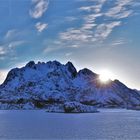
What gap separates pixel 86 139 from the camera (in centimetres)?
11850

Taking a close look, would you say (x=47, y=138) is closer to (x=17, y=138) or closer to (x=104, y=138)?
(x=17, y=138)

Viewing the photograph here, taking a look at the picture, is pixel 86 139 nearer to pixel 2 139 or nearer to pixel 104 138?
pixel 104 138

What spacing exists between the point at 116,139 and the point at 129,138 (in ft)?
16.0

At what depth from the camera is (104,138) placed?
398ft

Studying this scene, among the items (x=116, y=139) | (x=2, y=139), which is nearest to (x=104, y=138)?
(x=116, y=139)

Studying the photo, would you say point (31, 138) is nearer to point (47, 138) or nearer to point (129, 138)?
point (47, 138)

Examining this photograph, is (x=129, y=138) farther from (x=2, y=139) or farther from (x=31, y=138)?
(x=2, y=139)

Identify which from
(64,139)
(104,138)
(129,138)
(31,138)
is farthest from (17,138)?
(129,138)

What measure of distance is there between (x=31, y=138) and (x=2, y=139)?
9105 millimetres

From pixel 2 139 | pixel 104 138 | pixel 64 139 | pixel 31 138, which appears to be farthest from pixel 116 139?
pixel 2 139

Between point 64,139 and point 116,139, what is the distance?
1599 cm

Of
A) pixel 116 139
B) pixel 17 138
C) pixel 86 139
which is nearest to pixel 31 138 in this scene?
pixel 17 138

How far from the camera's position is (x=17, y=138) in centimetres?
12094

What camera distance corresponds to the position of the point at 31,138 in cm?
12050
